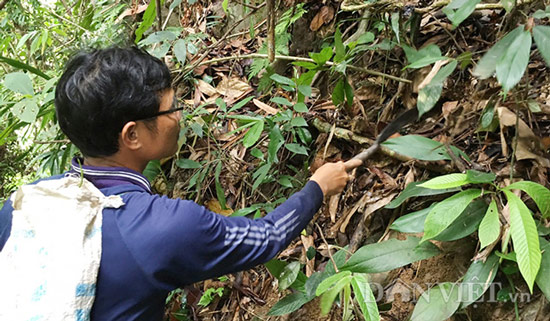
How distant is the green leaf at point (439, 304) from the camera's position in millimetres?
1243

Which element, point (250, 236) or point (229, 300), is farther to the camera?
point (229, 300)

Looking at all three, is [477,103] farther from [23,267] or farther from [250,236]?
[23,267]

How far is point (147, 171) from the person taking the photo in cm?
248

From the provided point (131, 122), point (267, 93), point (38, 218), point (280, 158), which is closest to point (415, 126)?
point (280, 158)

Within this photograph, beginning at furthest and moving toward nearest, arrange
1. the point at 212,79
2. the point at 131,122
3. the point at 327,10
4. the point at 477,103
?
the point at 212,79 < the point at 327,10 < the point at 477,103 < the point at 131,122

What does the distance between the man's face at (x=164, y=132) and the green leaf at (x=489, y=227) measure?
2.78ft

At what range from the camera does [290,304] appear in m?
1.54

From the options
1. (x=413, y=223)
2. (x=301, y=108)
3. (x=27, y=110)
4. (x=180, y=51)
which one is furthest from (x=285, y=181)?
(x=27, y=110)

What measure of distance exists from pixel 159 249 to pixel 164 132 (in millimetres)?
383

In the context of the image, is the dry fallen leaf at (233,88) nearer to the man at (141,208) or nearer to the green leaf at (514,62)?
the man at (141,208)

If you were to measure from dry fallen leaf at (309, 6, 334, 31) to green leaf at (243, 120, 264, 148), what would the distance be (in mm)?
819

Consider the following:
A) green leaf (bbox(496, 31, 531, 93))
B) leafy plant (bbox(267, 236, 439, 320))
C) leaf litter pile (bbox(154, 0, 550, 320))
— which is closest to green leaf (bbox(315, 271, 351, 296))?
leafy plant (bbox(267, 236, 439, 320))

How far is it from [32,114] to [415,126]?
1.40m

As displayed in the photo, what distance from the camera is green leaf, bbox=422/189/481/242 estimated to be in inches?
44.3
